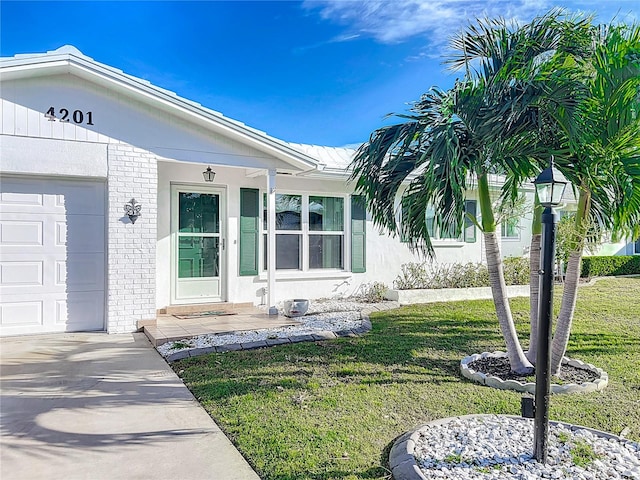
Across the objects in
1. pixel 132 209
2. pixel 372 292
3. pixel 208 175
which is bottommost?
pixel 372 292

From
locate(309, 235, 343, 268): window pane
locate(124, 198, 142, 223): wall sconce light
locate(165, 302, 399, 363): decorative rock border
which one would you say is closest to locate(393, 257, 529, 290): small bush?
locate(309, 235, 343, 268): window pane

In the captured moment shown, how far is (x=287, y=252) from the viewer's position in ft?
32.0

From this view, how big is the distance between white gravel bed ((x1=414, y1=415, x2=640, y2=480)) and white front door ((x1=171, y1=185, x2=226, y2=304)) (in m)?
6.26

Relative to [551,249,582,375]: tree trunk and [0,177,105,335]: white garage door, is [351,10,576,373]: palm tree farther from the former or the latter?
[0,177,105,335]: white garage door

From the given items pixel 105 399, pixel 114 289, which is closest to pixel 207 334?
pixel 114 289

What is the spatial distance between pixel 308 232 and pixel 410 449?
23.1ft

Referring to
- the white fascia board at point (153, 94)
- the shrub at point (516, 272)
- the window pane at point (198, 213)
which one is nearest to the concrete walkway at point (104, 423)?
the window pane at point (198, 213)

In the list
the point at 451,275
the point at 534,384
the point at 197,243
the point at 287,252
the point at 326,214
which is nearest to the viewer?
the point at 534,384

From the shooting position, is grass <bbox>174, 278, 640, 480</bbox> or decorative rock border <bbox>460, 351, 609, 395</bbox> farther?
decorative rock border <bbox>460, 351, 609, 395</bbox>

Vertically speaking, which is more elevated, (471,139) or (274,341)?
(471,139)

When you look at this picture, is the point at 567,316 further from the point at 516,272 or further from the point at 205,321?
the point at 516,272

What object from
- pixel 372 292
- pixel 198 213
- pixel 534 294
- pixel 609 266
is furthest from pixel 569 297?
pixel 609 266

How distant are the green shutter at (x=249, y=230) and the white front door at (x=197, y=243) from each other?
40cm

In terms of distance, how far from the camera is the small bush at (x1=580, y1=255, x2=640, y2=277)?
49.5ft
